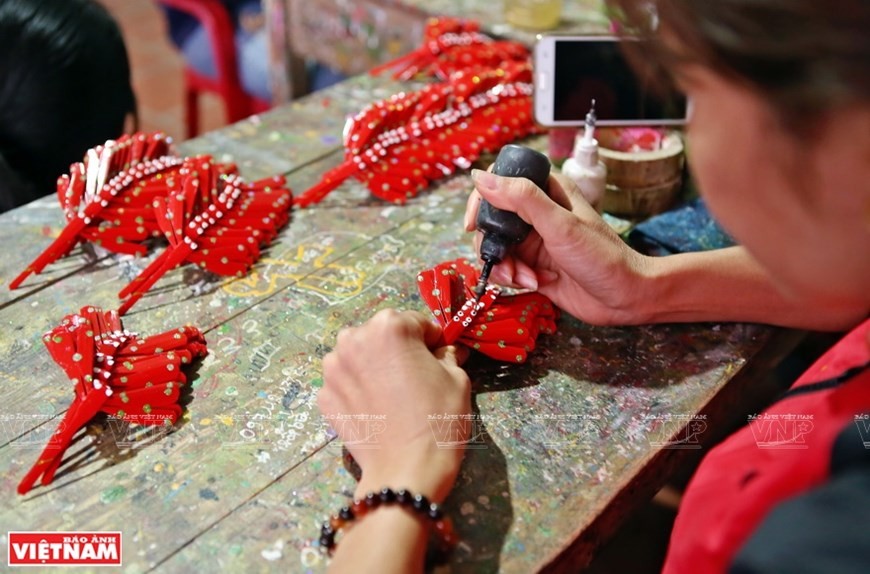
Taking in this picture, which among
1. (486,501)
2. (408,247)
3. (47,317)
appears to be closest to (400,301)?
(408,247)

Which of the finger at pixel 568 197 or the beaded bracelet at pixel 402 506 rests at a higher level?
the finger at pixel 568 197

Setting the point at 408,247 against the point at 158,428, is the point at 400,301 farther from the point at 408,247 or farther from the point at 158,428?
the point at 158,428

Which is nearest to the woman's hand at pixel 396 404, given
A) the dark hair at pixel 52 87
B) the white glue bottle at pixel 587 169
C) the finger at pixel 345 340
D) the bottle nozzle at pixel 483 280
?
the finger at pixel 345 340

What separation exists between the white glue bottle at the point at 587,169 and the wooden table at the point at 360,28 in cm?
55

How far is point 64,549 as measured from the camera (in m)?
0.68

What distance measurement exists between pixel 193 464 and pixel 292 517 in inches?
4.7

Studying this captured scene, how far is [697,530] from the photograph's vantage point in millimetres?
650

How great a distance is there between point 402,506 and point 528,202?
372 mm

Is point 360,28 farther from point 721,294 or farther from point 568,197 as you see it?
point 721,294

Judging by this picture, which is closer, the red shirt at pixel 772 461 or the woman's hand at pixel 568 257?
the red shirt at pixel 772 461

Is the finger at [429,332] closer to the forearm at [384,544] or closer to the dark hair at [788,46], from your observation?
the forearm at [384,544]

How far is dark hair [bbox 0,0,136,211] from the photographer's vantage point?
125 centimetres

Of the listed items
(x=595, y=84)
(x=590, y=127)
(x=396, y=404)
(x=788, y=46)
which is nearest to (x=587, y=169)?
(x=590, y=127)

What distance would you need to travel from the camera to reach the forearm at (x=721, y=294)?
0.92 metres
